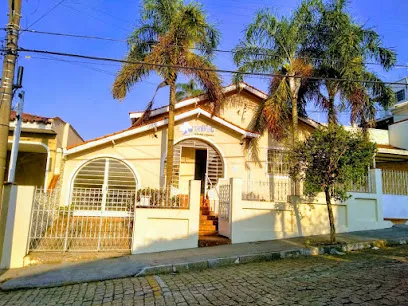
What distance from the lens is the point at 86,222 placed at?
8.88 metres

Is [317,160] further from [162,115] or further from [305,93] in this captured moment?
[162,115]

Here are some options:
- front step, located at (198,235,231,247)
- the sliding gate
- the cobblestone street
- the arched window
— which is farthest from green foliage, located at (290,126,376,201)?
the arched window

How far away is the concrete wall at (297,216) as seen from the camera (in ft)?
32.7

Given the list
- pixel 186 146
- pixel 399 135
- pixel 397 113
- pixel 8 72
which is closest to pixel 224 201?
pixel 186 146


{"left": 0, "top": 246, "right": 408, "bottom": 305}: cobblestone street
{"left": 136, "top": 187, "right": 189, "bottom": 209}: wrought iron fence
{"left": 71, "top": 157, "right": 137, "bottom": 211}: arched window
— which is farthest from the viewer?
{"left": 71, "top": 157, "right": 137, "bottom": 211}: arched window

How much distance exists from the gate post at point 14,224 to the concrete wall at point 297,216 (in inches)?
222

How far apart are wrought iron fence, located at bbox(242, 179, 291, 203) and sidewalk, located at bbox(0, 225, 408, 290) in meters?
1.40

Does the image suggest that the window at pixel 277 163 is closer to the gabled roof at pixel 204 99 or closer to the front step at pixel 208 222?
the gabled roof at pixel 204 99

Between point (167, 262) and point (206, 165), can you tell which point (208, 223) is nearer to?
point (206, 165)

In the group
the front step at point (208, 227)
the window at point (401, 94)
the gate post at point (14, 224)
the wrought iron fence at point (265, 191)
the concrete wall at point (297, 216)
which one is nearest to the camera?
the gate post at point (14, 224)

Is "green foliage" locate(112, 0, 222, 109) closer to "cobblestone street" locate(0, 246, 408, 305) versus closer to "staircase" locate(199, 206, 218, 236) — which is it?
"staircase" locate(199, 206, 218, 236)

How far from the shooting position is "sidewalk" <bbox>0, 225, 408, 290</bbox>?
6.55m

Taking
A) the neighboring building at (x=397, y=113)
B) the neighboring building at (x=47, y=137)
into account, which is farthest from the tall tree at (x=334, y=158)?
the neighboring building at (x=397, y=113)

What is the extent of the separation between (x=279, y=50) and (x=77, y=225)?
9.66 meters
